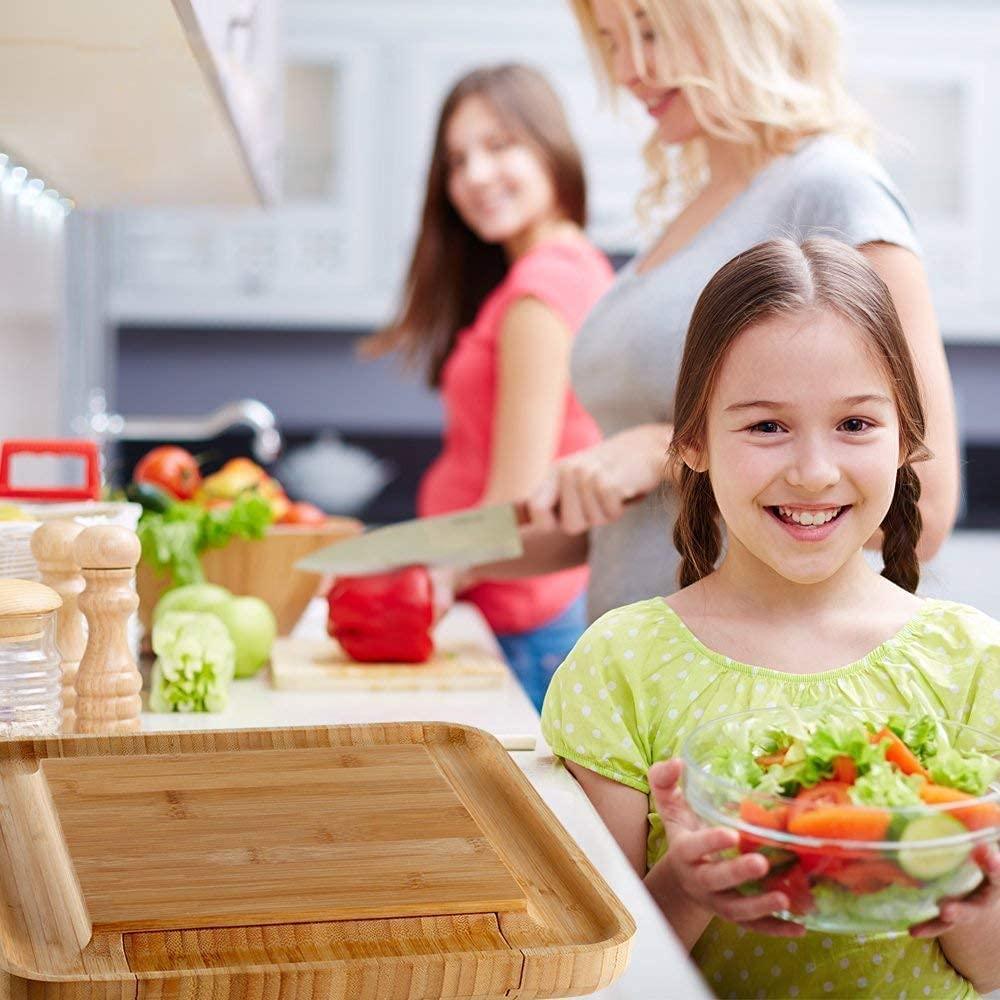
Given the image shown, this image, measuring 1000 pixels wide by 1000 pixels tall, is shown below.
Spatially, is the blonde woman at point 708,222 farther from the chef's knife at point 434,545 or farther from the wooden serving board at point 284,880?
the wooden serving board at point 284,880

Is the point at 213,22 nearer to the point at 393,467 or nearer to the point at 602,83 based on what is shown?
the point at 602,83

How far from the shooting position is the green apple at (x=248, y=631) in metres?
1.30

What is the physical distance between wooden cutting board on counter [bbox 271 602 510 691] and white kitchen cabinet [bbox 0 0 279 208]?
1.72 feet

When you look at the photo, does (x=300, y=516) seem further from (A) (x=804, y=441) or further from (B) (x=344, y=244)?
(B) (x=344, y=244)

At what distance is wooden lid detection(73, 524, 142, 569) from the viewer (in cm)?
94

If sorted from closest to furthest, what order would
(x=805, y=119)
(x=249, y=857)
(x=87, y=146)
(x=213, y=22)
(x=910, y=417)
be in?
(x=249, y=857)
(x=910, y=417)
(x=805, y=119)
(x=213, y=22)
(x=87, y=146)

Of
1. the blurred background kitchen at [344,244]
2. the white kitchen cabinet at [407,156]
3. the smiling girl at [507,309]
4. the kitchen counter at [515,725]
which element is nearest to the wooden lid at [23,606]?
the kitchen counter at [515,725]

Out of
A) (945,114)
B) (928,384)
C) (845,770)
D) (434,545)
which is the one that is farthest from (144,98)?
(945,114)

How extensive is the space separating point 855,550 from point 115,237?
2.73m

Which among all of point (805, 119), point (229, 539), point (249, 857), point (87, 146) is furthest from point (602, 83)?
point (249, 857)

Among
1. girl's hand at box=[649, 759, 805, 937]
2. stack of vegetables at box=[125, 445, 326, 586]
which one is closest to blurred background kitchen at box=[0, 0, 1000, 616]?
stack of vegetables at box=[125, 445, 326, 586]

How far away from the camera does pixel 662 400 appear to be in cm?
115

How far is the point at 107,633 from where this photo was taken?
3.20ft

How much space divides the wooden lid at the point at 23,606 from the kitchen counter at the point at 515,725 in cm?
25
